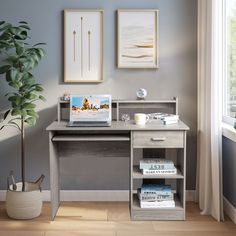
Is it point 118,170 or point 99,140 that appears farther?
point 118,170

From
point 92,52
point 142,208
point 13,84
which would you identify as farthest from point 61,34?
point 142,208

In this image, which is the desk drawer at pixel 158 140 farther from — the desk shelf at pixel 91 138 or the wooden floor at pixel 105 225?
the wooden floor at pixel 105 225

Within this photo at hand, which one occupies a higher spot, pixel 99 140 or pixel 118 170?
pixel 99 140

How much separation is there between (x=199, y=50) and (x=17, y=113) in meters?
1.64

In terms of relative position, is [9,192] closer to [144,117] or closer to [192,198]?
[144,117]

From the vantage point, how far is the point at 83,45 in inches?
160

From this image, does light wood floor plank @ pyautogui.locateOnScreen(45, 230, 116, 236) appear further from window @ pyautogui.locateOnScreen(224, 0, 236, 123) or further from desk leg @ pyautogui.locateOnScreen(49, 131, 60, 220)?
window @ pyautogui.locateOnScreen(224, 0, 236, 123)

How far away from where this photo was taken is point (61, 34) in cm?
409

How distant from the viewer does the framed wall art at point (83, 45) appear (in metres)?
4.05

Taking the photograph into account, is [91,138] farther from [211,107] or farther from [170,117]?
[211,107]

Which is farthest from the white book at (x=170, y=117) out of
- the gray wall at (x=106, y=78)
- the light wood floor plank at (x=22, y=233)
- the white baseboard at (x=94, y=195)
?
the light wood floor plank at (x=22, y=233)

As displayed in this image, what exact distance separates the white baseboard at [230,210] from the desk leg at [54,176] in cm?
140

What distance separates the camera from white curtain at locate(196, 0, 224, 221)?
360 centimetres

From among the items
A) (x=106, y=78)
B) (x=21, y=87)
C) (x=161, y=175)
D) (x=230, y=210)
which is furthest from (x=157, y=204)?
(x=21, y=87)
